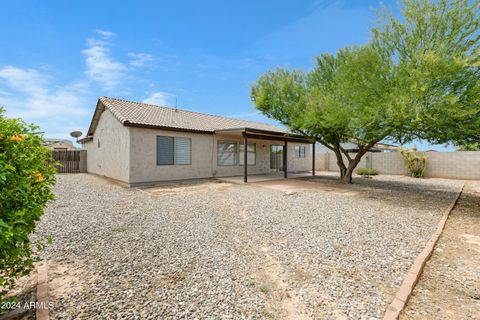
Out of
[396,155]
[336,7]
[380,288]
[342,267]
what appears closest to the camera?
[380,288]

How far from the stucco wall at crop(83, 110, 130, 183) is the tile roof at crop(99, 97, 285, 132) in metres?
0.62

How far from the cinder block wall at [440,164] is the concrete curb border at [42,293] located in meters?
21.6

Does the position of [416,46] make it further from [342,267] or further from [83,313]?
[83,313]

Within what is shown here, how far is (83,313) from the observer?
7.77 ft

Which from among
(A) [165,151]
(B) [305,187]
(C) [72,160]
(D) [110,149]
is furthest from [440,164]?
(C) [72,160]

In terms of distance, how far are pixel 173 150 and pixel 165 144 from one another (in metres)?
0.52

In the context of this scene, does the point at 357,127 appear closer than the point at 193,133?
Yes

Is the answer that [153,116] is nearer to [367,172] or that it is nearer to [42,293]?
[42,293]

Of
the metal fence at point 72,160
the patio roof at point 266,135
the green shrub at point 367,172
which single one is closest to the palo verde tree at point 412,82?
the patio roof at point 266,135

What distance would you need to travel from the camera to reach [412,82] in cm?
715

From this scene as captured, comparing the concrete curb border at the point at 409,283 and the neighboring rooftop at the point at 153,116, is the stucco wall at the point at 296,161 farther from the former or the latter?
the concrete curb border at the point at 409,283

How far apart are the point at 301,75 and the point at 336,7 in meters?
3.39

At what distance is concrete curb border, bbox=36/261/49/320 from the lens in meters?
2.29

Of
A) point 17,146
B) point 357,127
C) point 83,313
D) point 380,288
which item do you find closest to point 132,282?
point 83,313
